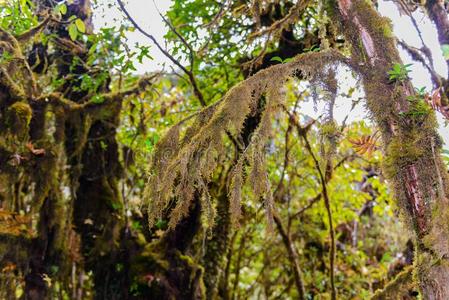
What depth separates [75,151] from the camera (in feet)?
17.3

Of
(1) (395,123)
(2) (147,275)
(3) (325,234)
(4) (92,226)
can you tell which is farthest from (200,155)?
(3) (325,234)

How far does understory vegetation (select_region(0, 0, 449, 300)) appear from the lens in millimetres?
2414

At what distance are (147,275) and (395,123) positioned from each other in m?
3.59

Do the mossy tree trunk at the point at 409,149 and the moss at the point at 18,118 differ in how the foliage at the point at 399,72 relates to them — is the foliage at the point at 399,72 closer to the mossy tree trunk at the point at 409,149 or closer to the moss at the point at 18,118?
the mossy tree trunk at the point at 409,149

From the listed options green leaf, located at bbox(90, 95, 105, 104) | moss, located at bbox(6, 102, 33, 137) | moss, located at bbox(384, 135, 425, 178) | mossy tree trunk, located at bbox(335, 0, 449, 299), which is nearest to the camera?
mossy tree trunk, located at bbox(335, 0, 449, 299)

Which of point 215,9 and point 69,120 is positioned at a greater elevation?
point 215,9

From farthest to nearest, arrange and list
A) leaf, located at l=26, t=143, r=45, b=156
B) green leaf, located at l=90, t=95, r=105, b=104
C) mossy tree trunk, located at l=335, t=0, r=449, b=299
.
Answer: green leaf, located at l=90, t=95, r=105, b=104, leaf, located at l=26, t=143, r=45, b=156, mossy tree trunk, located at l=335, t=0, r=449, b=299

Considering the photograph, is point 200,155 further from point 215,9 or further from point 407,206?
point 215,9

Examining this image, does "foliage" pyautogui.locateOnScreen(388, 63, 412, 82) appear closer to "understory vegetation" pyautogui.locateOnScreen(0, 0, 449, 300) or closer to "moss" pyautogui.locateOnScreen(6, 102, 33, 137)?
"understory vegetation" pyautogui.locateOnScreen(0, 0, 449, 300)

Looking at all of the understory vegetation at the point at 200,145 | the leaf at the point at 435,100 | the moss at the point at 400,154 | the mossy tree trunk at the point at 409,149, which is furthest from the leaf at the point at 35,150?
the leaf at the point at 435,100

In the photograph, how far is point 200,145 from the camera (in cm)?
250

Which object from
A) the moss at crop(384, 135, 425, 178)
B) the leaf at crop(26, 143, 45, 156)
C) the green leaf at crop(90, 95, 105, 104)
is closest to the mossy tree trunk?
the moss at crop(384, 135, 425, 178)

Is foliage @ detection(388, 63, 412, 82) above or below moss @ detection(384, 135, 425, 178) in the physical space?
above

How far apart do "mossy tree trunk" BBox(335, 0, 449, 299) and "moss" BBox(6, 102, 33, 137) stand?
136 inches
